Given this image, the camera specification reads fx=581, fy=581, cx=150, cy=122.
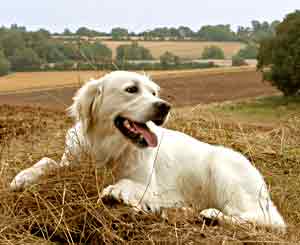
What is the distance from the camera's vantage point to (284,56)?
1602cm

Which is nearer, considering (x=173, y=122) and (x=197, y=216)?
(x=197, y=216)

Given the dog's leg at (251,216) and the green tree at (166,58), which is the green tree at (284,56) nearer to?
the green tree at (166,58)

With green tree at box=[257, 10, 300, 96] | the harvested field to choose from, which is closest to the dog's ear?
the harvested field

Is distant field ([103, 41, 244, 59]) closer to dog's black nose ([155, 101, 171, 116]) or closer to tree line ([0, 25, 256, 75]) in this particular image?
tree line ([0, 25, 256, 75])

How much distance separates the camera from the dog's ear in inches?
154

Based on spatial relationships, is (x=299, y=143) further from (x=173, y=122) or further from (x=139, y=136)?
(x=139, y=136)

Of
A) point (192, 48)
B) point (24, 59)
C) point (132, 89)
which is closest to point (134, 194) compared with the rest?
point (132, 89)

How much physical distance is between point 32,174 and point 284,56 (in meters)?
13.2

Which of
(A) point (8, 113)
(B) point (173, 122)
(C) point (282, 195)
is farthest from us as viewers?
(A) point (8, 113)

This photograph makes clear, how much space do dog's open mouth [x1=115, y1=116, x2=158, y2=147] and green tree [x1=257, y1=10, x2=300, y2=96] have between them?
12.4 meters

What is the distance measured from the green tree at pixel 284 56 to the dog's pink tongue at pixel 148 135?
1241 cm

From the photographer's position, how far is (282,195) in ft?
15.7

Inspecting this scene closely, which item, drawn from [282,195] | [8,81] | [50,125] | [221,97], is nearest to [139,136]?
[282,195]

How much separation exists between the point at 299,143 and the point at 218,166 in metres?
3.17
